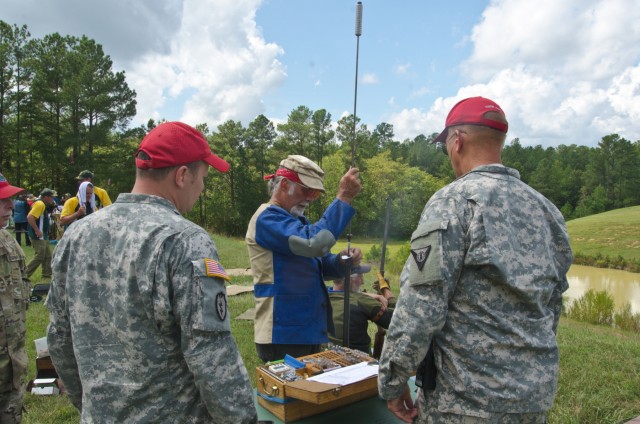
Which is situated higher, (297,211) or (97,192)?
(97,192)

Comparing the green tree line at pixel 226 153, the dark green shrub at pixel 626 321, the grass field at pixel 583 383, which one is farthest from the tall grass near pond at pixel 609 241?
the grass field at pixel 583 383

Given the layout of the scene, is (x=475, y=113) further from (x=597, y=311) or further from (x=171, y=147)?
(x=597, y=311)

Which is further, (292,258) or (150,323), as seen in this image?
(292,258)

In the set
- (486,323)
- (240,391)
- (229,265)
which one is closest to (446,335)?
(486,323)

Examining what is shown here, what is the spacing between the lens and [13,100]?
100 ft

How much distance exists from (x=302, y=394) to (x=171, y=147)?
1.34 metres

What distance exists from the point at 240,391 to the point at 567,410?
11.5ft

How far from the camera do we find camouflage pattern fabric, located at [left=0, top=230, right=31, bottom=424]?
113 inches

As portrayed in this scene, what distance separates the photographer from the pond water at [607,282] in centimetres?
1953

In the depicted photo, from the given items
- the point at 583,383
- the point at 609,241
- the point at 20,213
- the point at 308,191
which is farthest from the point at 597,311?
the point at 609,241

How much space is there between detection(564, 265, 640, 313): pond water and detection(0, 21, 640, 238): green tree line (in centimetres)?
1072

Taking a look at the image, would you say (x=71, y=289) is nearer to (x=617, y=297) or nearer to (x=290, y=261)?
(x=290, y=261)

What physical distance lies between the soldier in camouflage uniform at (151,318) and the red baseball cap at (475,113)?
3.83 ft

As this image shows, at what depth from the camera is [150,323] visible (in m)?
1.40
